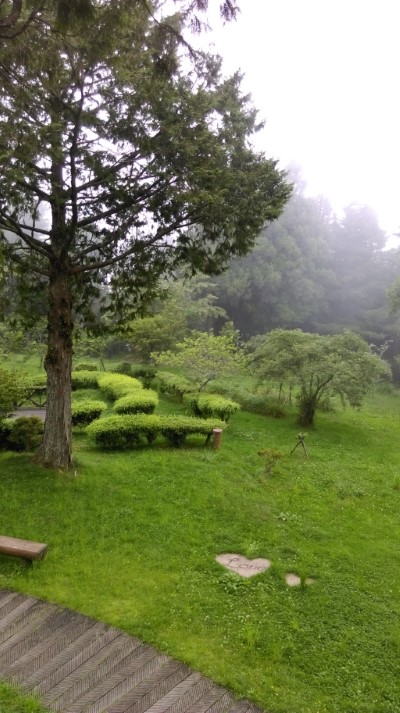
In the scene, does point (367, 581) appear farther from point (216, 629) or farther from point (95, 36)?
point (95, 36)

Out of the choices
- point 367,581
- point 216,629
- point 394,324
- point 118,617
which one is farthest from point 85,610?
point 394,324

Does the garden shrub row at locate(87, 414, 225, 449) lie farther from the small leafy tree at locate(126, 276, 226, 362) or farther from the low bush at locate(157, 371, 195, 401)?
the small leafy tree at locate(126, 276, 226, 362)

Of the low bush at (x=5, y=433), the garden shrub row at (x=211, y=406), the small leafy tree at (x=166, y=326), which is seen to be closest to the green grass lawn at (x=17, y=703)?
the low bush at (x=5, y=433)

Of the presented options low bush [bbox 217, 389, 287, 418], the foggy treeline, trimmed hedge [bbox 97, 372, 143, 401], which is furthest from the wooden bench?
the foggy treeline

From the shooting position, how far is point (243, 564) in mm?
5535

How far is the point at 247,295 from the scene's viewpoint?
29234 millimetres

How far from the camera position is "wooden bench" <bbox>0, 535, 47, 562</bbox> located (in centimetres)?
Result: 504

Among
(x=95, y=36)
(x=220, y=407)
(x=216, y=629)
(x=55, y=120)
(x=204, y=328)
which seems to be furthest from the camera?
(x=204, y=328)

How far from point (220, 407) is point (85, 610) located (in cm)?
821

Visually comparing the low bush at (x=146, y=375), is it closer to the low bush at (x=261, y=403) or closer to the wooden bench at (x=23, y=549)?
the low bush at (x=261, y=403)

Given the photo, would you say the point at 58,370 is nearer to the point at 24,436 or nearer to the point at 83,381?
the point at 24,436

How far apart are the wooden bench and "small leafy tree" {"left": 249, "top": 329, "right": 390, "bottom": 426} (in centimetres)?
916

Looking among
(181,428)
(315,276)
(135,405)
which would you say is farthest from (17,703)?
(315,276)

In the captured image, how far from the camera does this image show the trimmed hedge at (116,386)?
1404 centimetres
